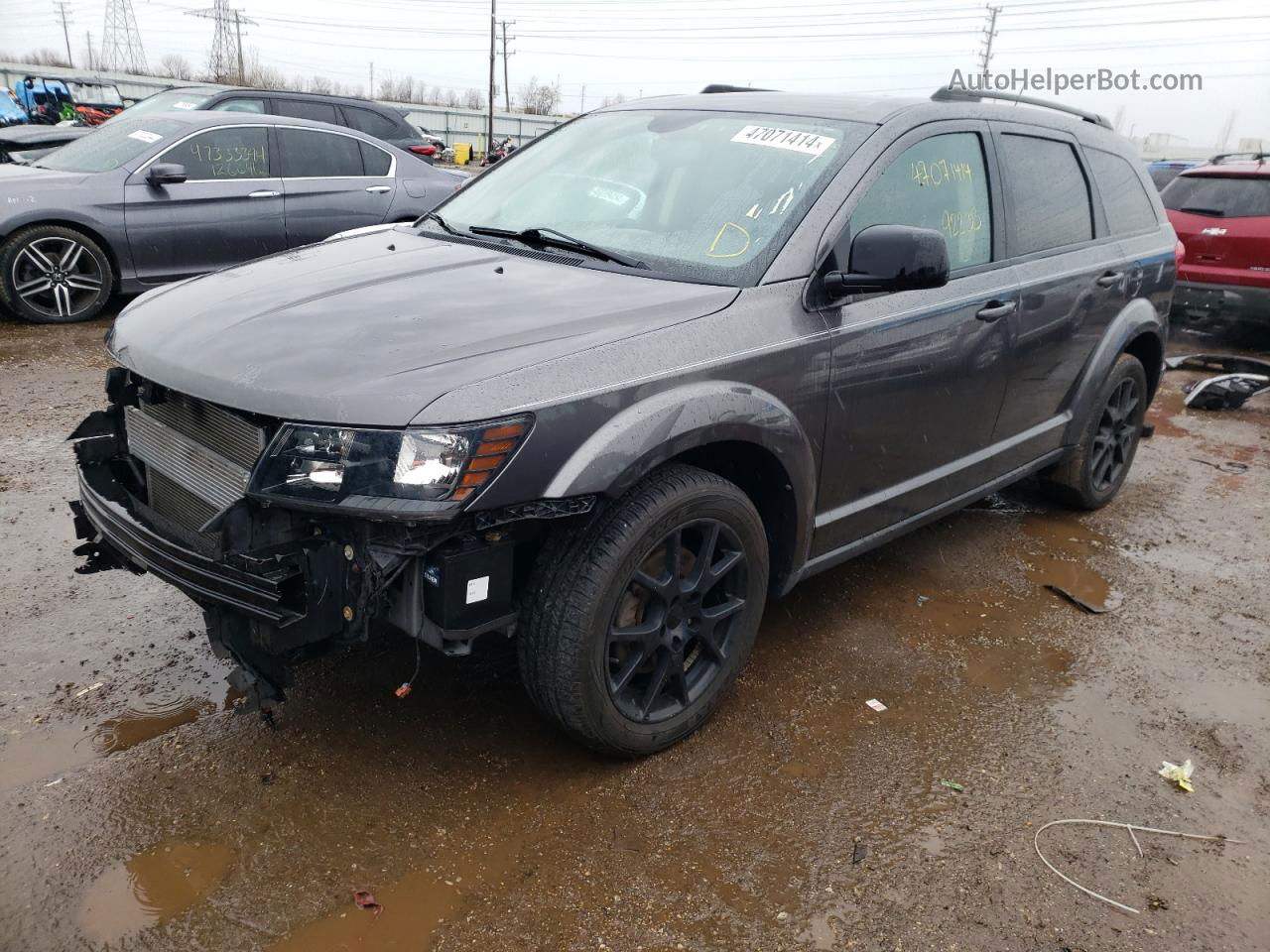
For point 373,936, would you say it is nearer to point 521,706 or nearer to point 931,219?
point 521,706

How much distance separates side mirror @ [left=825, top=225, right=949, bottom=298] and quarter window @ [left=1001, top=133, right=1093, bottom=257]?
1.13 metres

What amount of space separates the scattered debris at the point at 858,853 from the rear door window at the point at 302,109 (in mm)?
8895

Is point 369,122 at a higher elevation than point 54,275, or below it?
higher

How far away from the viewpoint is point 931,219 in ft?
11.1

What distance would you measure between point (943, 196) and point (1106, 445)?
2.15m

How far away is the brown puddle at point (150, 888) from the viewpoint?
84.4 inches

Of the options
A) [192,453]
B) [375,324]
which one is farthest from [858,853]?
[192,453]

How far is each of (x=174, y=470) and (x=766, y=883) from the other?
72.3 inches

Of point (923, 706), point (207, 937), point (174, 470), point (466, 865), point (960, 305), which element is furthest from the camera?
point (960, 305)

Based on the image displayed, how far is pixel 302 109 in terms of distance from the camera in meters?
9.53

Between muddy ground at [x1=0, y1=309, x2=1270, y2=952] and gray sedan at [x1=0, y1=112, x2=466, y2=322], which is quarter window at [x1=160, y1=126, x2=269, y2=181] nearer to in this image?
gray sedan at [x1=0, y1=112, x2=466, y2=322]

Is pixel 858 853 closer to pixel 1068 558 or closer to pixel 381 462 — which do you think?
pixel 381 462

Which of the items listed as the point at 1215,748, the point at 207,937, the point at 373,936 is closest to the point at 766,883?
the point at 373,936

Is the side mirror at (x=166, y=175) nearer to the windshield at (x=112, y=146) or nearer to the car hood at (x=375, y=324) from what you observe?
the windshield at (x=112, y=146)
